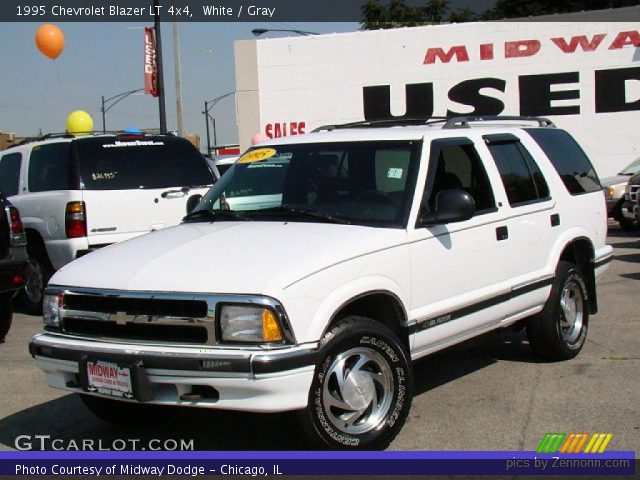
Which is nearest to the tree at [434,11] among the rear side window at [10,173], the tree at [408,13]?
the tree at [408,13]

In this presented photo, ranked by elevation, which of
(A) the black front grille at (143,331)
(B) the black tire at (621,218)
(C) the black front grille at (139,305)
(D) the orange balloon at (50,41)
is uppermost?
(D) the orange balloon at (50,41)

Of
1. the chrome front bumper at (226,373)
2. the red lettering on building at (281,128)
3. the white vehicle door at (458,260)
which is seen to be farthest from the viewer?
the red lettering on building at (281,128)

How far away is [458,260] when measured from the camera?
5.20 metres

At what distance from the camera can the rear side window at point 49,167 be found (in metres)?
9.05

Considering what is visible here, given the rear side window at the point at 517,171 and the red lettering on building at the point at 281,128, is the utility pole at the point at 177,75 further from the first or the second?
the rear side window at the point at 517,171

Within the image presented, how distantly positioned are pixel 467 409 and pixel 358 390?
1.23m

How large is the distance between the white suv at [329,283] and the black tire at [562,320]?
0.02 m

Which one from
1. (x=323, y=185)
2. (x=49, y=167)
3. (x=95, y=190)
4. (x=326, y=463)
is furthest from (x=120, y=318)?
(x=49, y=167)

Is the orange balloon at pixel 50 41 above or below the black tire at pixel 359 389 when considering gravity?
above

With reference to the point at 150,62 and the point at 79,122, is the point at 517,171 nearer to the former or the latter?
the point at 79,122

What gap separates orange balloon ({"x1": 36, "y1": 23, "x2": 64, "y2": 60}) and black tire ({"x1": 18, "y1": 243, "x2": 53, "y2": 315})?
38.4ft

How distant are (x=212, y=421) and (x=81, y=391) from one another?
1112 mm

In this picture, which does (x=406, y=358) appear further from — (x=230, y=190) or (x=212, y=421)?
(x=230, y=190)

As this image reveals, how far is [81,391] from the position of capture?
4.41 m
